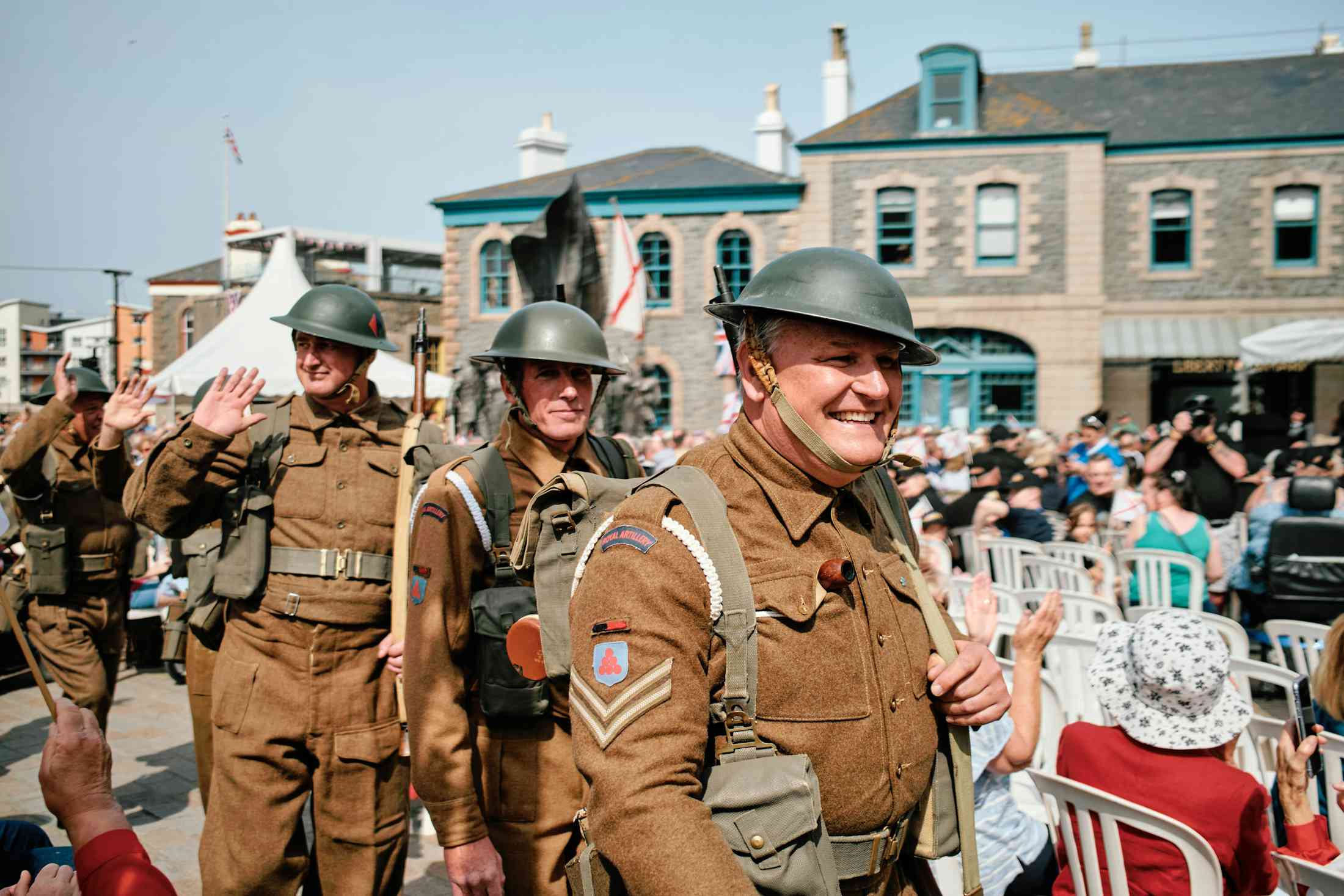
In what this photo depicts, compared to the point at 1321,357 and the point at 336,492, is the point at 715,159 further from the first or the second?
the point at 336,492

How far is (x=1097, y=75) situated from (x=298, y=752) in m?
28.0

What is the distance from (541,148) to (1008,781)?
2782 cm

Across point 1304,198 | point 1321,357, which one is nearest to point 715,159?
point 1304,198

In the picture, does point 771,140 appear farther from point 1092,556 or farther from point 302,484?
point 302,484

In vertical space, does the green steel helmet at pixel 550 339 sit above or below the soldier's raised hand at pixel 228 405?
above

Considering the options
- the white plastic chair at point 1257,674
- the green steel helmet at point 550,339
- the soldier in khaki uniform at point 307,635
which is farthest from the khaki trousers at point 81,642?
the white plastic chair at point 1257,674

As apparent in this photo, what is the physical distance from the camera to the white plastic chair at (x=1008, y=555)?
26.5 ft

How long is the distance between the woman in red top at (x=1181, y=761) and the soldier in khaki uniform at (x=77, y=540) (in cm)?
497

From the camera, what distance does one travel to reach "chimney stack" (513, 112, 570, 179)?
29156 mm

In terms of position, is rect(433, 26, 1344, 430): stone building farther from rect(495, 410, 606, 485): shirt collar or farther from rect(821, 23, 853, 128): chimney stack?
rect(495, 410, 606, 485): shirt collar

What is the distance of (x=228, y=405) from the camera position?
142 inches

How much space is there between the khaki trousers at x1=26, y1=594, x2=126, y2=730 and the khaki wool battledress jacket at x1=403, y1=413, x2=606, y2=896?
11.9 feet

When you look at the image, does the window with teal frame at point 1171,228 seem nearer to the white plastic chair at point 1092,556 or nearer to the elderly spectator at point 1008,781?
the white plastic chair at point 1092,556

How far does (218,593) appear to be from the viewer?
3723 millimetres
